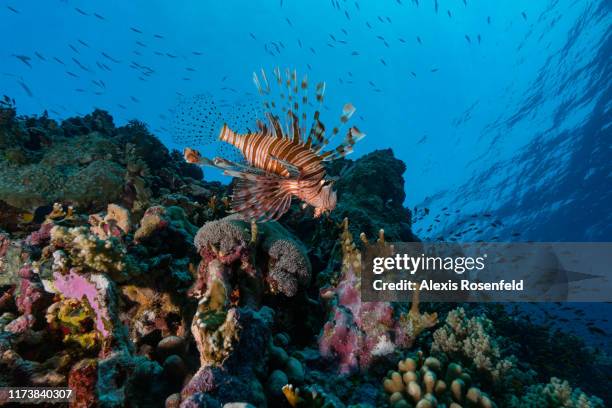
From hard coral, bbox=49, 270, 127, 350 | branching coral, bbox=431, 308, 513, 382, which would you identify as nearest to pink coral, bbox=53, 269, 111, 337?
hard coral, bbox=49, 270, 127, 350

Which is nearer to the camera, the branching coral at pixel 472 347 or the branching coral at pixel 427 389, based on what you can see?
the branching coral at pixel 427 389

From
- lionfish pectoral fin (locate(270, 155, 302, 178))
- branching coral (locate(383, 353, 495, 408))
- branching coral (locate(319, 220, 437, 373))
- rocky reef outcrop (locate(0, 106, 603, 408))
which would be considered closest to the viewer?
rocky reef outcrop (locate(0, 106, 603, 408))

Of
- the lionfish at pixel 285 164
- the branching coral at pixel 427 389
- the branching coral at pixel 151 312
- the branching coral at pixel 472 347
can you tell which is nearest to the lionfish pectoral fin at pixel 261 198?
the lionfish at pixel 285 164

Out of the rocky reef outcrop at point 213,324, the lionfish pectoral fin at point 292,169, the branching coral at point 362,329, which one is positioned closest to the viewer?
the rocky reef outcrop at point 213,324

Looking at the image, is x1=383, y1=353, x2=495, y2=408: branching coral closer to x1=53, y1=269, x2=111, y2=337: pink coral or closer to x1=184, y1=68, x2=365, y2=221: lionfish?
x1=184, y1=68, x2=365, y2=221: lionfish

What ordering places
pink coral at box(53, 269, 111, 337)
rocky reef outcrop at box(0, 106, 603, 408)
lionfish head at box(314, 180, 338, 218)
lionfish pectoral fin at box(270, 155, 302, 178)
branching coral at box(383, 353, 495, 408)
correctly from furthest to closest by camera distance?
lionfish head at box(314, 180, 338, 218)
lionfish pectoral fin at box(270, 155, 302, 178)
branching coral at box(383, 353, 495, 408)
pink coral at box(53, 269, 111, 337)
rocky reef outcrop at box(0, 106, 603, 408)

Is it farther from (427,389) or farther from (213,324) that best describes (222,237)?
(427,389)

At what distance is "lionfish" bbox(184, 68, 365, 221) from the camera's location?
10.7 feet

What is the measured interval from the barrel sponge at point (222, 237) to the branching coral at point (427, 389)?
197cm

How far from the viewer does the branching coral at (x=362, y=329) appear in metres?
3.42

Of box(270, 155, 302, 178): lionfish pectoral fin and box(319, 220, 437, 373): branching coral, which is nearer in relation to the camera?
box(270, 155, 302, 178): lionfish pectoral fin

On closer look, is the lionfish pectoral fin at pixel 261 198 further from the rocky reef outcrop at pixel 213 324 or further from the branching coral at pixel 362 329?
the branching coral at pixel 362 329

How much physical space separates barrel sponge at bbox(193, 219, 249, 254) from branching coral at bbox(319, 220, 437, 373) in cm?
127

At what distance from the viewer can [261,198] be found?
11.6 ft
